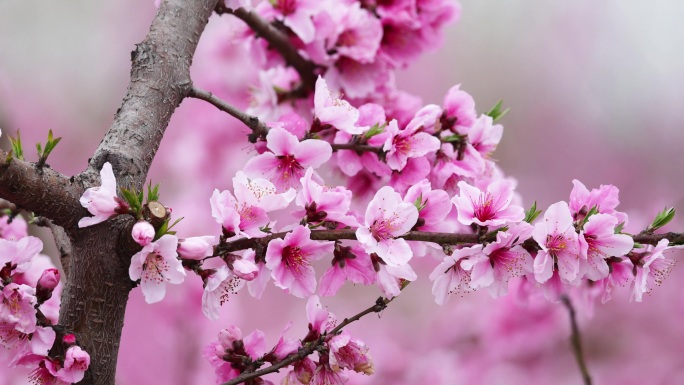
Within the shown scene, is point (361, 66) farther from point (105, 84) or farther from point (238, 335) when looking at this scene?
point (105, 84)

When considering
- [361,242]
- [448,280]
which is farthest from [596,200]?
[361,242]

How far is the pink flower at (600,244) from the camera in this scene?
93cm

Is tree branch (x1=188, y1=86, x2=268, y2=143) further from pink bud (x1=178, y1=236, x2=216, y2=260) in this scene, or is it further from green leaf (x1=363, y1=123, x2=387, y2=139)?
pink bud (x1=178, y1=236, x2=216, y2=260)

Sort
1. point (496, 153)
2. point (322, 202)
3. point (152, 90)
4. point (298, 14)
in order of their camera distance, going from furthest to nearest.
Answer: point (496, 153) → point (298, 14) → point (152, 90) → point (322, 202)

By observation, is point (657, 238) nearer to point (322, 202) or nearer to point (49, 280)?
point (322, 202)

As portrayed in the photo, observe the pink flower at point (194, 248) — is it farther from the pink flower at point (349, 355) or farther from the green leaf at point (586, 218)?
the green leaf at point (586, 218)

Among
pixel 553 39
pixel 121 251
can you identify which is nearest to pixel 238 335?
pixel 121 251

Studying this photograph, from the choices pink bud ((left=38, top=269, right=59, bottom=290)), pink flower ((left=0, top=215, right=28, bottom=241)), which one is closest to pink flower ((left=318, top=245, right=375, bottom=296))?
pink bud ((left=38, top=269, right=59, bottom=290))

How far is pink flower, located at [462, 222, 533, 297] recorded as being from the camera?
0.95 m

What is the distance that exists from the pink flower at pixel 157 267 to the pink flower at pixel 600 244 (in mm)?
469

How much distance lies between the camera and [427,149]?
1.14m

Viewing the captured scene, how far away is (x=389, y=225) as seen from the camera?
36.9 inches

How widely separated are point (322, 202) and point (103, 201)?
25cm

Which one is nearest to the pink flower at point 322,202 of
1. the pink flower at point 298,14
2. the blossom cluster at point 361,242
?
the blossom cluster at point 361,242
